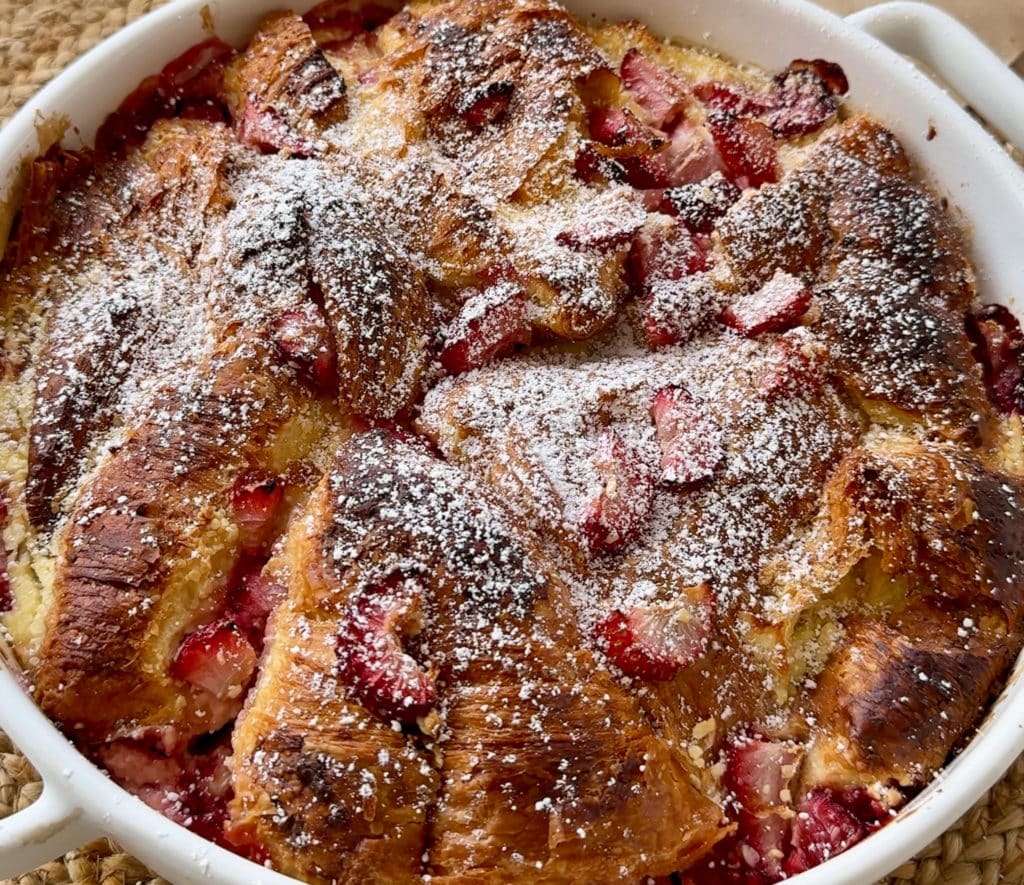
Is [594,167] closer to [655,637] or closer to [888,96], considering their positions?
[888,96]

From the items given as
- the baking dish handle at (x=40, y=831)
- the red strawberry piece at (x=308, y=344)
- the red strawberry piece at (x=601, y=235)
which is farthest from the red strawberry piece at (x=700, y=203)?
the baking dish handle at (x=40, y=831)

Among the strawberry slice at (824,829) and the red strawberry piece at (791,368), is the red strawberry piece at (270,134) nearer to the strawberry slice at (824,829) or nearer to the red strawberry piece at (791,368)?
the red strawberry piece at (791,368)

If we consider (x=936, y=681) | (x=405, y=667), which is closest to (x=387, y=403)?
(x=405, y=667)

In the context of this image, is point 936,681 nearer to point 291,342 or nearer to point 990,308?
point 990,308

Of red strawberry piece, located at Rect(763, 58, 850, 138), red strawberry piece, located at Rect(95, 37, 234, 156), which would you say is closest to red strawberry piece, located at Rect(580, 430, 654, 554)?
red strawberry piece, located at Rect(763, 58, 850, 138)

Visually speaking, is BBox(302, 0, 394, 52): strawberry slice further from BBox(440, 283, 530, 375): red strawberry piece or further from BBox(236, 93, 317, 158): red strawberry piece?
BBox(440, 283, 530, 375): red strawberry piece

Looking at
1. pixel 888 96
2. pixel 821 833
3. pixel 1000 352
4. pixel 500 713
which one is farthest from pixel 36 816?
pixel 888 96

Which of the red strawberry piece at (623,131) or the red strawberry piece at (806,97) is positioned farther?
the red strawberry piece at (806,97)
